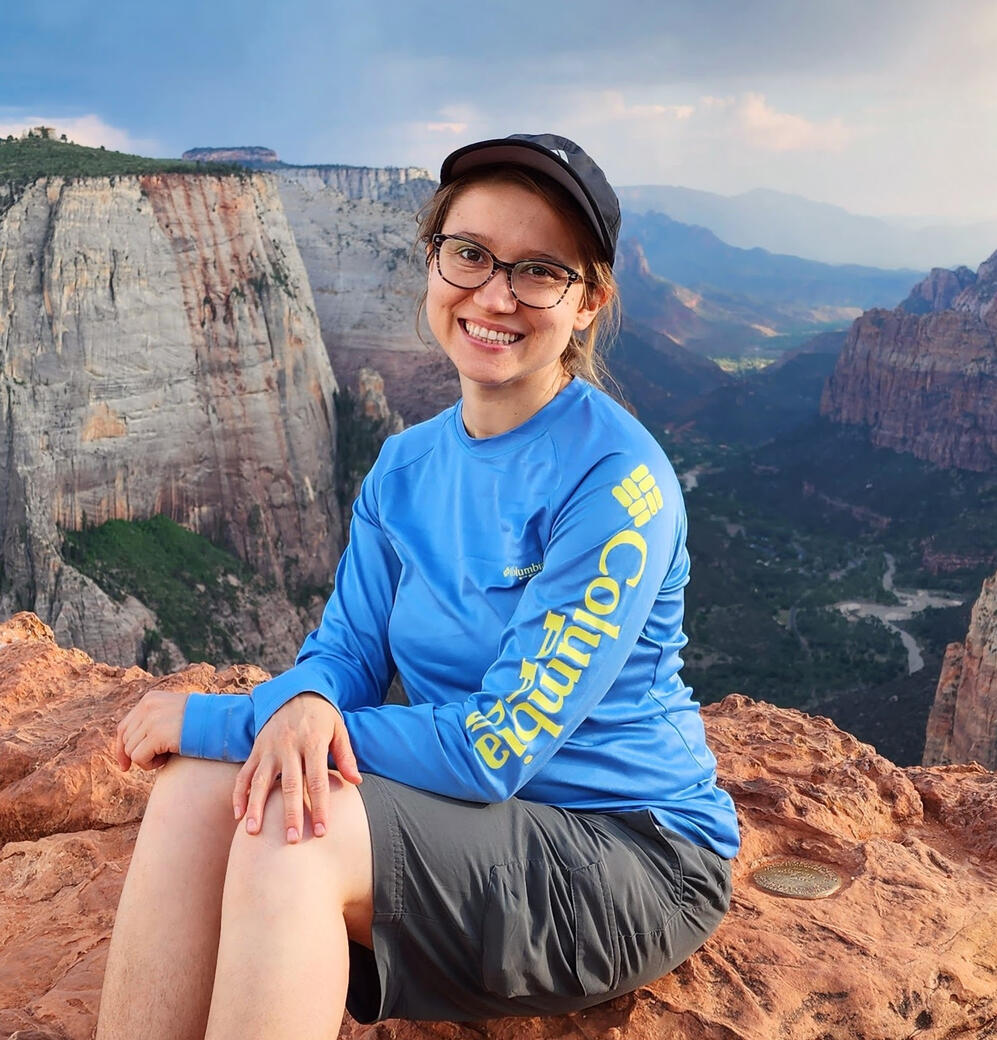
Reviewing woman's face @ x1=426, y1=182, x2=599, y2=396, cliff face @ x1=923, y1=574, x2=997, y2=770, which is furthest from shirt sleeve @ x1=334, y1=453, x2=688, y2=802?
cliff face @ x1=923, y1=574, x2=997, y2=770

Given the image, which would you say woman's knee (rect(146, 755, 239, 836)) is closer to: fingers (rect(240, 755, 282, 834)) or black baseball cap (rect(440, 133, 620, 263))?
fingers (rect(240, 755, 282, 834))

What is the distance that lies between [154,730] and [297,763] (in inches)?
15.8

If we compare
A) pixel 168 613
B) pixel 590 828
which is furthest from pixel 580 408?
pixel 168 613

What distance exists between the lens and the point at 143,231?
30469 millimetres

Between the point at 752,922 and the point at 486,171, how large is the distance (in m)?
2.24

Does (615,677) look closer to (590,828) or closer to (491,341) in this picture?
(590,828)

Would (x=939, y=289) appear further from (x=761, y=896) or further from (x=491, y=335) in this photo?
(x=491, y=335)

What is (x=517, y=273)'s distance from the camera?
236cm

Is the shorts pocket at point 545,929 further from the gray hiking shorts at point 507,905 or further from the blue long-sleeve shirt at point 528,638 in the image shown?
the blue long-sleeve shirt at point 528,638

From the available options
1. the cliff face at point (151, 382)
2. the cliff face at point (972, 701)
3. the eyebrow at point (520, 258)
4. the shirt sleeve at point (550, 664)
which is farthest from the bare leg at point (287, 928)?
the cliff face at point (151, 382)

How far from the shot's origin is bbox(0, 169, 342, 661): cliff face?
27.8 meters

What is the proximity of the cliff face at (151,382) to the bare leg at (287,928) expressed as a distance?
88.8 ft

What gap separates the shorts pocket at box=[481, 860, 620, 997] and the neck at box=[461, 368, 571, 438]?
1078mm

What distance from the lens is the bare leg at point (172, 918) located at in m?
1.95
